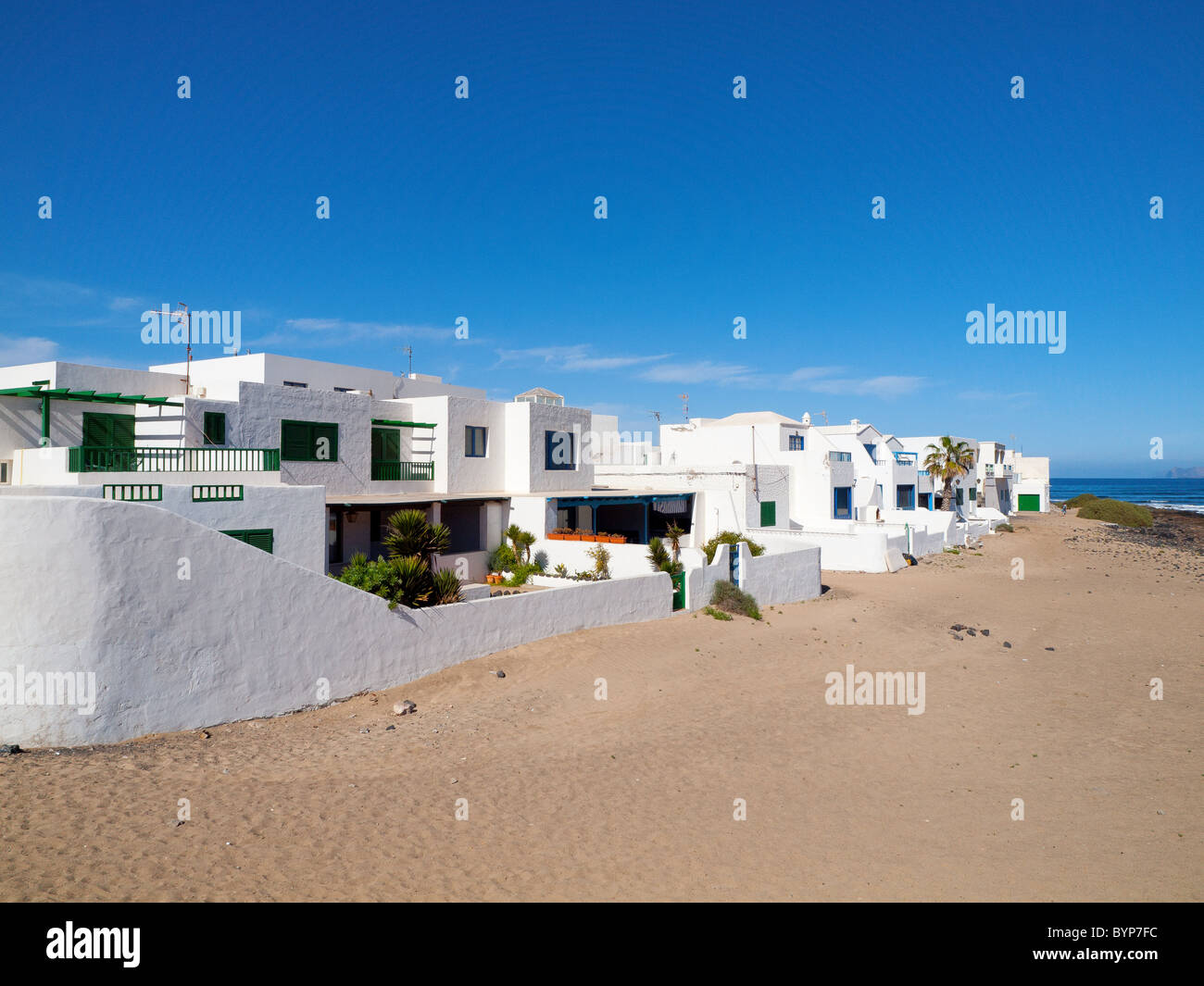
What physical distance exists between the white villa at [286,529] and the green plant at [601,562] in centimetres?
32

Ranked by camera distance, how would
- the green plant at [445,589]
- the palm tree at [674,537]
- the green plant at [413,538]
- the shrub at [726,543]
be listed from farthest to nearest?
the shrub at [726,543]
the palm tree at [674,537]
the green plant at [413,538]
the green plant at [445,589]

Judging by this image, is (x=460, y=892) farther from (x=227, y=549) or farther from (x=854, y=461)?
(x=854, y=461)

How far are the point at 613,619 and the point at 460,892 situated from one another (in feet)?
36.0

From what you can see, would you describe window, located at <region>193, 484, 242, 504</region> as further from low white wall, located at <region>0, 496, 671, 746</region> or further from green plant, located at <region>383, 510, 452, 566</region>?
green plant, located at <region>383, 510, 452, 566</region>

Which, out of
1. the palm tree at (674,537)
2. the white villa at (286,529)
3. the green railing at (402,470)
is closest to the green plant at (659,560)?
the white villa at (286,529)

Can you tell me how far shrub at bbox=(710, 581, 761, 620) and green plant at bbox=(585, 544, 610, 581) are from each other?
10.6 feet

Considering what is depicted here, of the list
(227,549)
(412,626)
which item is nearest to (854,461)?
(412,626)

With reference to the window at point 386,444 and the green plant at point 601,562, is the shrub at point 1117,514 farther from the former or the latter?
the window at point 386,444

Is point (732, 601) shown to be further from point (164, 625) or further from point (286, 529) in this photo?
point (164, 625)

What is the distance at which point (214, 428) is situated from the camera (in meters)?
18.2

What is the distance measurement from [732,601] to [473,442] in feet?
34.5

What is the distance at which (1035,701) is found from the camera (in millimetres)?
15008

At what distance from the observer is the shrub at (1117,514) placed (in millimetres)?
66306
